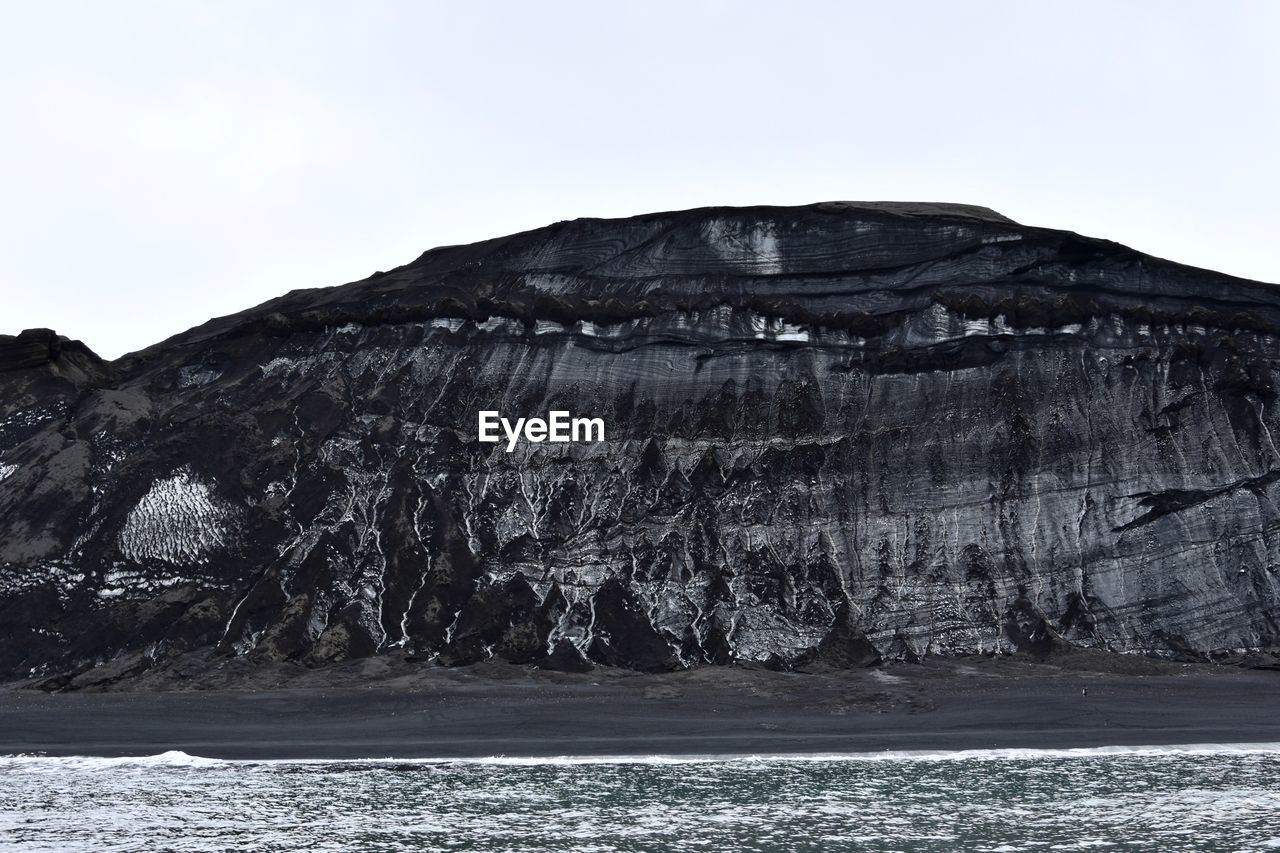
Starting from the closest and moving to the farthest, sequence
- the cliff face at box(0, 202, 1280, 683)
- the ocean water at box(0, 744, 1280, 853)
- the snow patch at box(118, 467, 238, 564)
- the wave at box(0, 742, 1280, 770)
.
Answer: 1. the ocean water at box(0, 744, 1280, 853)
2. the wave at box(0, 742, 1280, 770)
3. the cliff face at box(0, 202, 1280, 683)
4. the snow patch at box(118, 467, 238, 564)

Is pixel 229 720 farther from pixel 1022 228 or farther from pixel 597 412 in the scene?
pixel 1022 228

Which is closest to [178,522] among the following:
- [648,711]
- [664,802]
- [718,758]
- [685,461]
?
[685,461]

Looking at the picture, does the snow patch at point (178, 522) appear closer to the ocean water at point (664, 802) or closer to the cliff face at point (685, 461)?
the cliff face at point (685, 461)

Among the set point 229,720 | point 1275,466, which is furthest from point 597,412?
point 1275,466

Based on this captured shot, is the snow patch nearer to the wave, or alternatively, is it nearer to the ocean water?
the wave

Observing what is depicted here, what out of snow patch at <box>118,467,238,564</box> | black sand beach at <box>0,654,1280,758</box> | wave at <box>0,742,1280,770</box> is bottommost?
wave at <box>0,742,1280,770</box>

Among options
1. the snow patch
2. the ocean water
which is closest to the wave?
the ocean water

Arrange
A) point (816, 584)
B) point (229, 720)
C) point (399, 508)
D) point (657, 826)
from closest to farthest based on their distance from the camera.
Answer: point (657, 826), point (229, 720), point (816, 584), point (399, 508)

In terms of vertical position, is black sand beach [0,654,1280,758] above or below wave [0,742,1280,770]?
above

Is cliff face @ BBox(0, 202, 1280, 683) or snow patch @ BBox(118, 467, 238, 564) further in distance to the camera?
snow patch @ BBox(118, 467, 238, 564)
